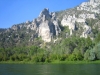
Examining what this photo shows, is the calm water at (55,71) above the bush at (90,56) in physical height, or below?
below

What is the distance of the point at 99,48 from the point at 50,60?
35840mm

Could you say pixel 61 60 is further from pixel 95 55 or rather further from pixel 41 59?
pixel 95 55

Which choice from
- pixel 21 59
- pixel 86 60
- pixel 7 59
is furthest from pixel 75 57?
pixel 7 59

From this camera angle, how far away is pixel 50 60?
137m

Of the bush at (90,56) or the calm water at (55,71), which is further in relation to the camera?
the bush at (90,56)

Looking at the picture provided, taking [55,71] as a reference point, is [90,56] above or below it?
above

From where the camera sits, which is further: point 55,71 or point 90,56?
point 90,56

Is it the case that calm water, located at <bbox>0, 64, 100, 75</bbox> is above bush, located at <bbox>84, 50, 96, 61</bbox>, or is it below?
below

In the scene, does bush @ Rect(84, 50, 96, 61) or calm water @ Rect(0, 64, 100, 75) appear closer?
calm water @ Rect(0, 64, 100, 75)

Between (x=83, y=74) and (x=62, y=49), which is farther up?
(x=62, y=49)

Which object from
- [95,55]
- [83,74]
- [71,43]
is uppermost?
[71,43]

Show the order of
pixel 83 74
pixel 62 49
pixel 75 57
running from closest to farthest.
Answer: pixel 83 74 < pixel 75 57 < pixel 62 49

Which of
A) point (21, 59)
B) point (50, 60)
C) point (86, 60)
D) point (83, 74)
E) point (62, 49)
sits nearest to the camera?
point (83, 74)

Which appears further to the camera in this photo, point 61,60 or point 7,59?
point 7,59
